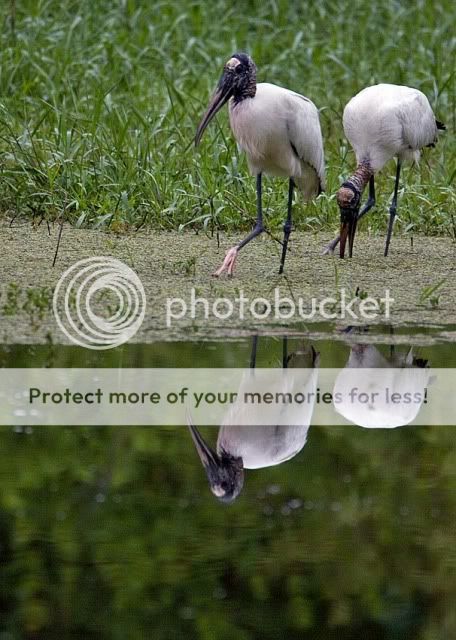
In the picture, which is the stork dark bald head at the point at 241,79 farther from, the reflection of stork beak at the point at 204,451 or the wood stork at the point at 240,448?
the reflection of stork beak at the point at 204,451

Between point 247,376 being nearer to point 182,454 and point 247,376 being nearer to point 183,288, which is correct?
point 182,454

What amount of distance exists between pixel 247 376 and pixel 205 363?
0.52 feet

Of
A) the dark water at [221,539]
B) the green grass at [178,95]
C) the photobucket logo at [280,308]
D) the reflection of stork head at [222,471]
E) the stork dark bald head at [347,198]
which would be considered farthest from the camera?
the green grass at [178,95]

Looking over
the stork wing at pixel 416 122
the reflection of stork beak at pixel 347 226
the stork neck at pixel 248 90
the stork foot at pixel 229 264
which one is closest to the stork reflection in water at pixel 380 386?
the stork foot at pixel 229 264

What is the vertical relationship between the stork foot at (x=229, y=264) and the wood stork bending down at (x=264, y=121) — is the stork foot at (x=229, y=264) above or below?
below

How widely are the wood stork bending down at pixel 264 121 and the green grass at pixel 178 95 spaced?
3.21 ft

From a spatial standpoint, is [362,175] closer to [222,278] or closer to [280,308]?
[222,278]

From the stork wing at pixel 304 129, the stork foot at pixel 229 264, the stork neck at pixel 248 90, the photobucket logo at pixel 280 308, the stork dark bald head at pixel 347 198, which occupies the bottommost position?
the photobucket logo at pixel 280 308

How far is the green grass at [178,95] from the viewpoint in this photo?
277 inches

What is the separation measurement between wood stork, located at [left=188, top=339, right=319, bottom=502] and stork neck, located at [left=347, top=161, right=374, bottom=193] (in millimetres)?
2594

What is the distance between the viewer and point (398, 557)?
2.82 metres

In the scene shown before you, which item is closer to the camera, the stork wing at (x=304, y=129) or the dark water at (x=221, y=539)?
the dark water at (x=221, y=539)

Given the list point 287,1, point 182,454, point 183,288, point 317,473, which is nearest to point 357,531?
point 317,473

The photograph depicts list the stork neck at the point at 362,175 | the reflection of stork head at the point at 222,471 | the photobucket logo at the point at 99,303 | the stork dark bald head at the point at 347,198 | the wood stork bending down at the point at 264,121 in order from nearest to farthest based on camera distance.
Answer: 1. the reflection of stork head at the point at 222,471
2. the photobucket logo at the point at 99,303
3. the wood stork bending down at the point at 264,121
4. the stork dark bald head at the point at 347,198
5. the stork neck at the point at 362,175
